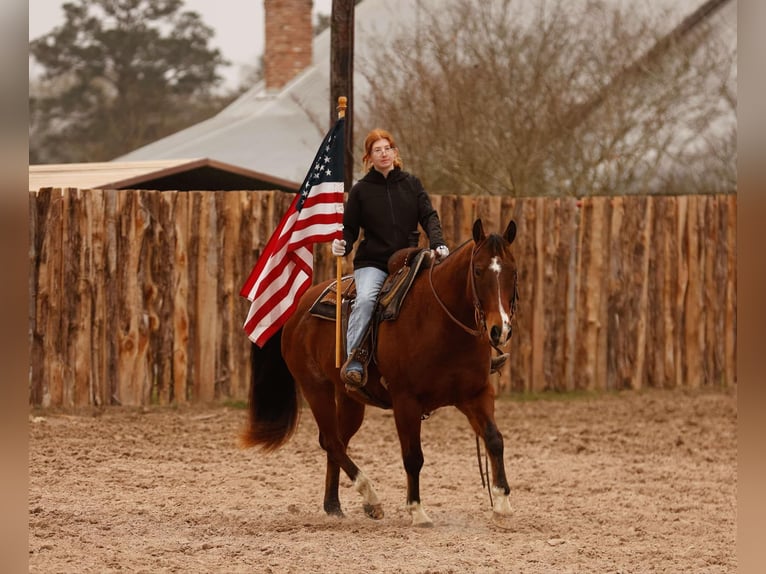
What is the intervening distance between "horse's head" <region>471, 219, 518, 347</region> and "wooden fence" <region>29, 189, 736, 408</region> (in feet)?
20.5

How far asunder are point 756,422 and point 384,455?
29.5 feet

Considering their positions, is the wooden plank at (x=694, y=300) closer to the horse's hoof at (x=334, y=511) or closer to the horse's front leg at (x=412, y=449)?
the horse's hoof at (x=334, y=511)

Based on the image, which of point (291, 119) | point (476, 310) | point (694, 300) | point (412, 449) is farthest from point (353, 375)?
point (291, 119)

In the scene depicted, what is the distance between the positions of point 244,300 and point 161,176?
302 cm

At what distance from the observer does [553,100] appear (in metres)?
17.8

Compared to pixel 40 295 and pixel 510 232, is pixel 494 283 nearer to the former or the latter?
pixel 510 232

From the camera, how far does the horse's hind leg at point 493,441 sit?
680 centimetres

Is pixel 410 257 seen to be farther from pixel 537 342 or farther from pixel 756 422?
pixel 537 342

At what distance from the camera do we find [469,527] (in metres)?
7.12

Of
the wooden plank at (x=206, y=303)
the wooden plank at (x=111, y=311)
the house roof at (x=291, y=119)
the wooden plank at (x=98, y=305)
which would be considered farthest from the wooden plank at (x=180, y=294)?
the house roof at (x=291, y=119)

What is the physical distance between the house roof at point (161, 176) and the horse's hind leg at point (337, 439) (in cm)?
638

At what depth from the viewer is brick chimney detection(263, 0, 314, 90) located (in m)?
25.3

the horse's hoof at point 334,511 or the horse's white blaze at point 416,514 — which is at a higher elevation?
the horse's white blaze at point 416,514

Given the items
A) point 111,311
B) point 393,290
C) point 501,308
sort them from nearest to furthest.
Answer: point 501,308, point 393,290, point 111,311
